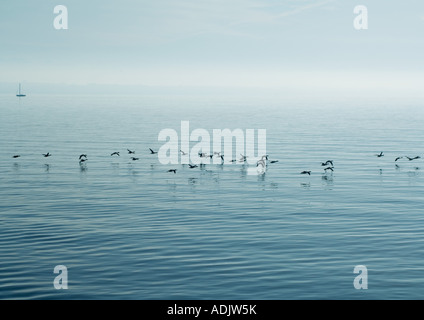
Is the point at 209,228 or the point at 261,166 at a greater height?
the point at 261,166

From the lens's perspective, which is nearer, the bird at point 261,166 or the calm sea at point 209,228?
the calm sea at point 209,228

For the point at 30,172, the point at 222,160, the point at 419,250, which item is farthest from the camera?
the point at 222,160

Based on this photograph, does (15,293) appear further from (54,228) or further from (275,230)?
(275,230)

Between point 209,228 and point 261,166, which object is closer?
point 209,228

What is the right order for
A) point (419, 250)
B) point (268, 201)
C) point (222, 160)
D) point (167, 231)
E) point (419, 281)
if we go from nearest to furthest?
point (419, 281), point (419, 250), point (167, 231), point (268, 201), point (222, 160)

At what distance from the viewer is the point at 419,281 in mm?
32781

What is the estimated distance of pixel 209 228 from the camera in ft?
150

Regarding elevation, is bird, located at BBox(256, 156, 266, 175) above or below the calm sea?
above

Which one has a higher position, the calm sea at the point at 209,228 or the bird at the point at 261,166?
the bird at the point at 261,166

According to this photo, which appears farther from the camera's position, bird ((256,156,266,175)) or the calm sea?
bird ((256,156,266,175))

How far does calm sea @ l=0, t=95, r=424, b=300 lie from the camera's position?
106ft

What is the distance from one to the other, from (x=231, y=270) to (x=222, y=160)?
5150cm

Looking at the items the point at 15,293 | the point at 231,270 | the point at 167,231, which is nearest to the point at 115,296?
the point at 15,293

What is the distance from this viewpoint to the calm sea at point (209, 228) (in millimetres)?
32438
